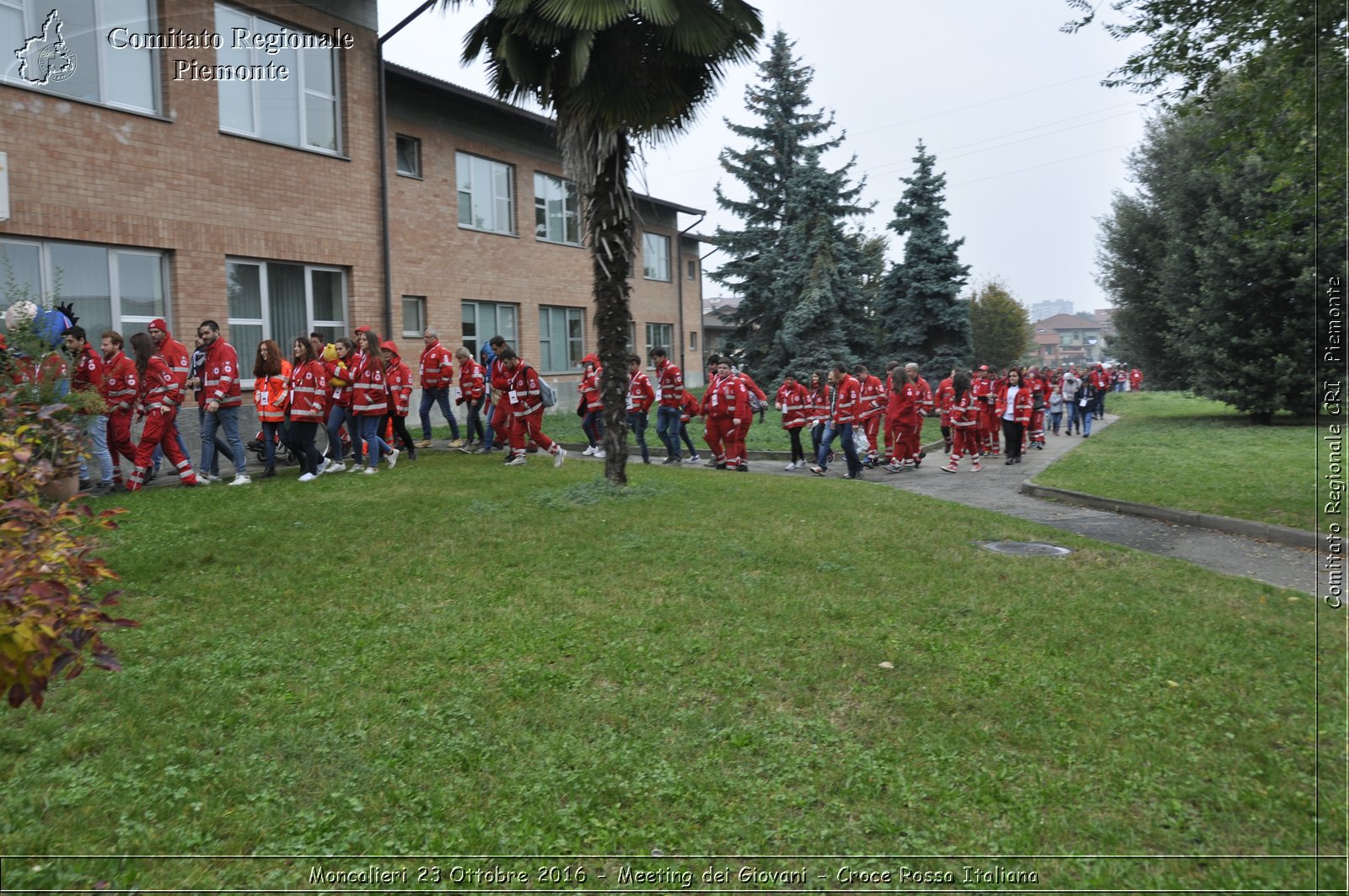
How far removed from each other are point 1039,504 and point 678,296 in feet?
86.3

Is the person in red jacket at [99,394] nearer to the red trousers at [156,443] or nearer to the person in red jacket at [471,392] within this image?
the red trousers at [156,443]

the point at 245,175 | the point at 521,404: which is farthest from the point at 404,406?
the point at 245,175

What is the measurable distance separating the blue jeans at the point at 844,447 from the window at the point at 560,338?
12847mm

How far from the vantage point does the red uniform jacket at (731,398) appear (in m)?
16.0

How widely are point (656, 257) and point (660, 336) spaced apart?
3168 millimetres

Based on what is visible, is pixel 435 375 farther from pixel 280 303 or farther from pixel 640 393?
pixel 280 303

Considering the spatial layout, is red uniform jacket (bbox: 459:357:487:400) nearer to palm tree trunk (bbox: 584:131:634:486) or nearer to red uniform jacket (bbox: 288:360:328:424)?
red uniform jacket (bbox: 288:360:328:424)

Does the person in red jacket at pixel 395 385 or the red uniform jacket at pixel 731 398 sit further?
the red uniform jacket at pixel 731 398

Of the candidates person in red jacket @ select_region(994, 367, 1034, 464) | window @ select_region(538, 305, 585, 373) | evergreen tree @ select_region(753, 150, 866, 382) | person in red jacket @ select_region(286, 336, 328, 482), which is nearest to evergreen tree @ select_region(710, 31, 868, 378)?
evergreen tree @ select_region(753, 150, 866, 382)

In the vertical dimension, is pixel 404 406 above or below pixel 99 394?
below

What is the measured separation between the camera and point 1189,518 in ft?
36.4

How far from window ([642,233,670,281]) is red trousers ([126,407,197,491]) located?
81.3ft

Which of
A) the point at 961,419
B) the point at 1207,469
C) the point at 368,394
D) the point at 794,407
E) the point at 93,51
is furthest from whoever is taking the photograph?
the point at 961,419

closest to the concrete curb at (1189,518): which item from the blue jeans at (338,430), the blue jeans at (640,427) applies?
the blue jeans at (640,427)
